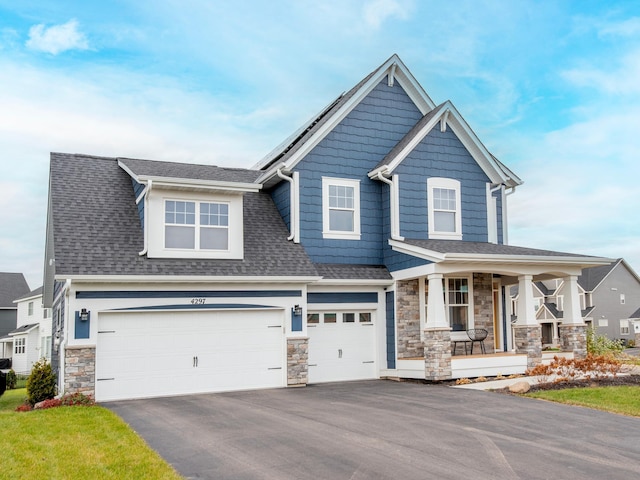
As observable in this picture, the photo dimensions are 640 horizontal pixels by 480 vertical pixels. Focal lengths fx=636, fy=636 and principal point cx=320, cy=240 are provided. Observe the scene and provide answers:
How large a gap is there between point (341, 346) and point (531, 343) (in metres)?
5.47

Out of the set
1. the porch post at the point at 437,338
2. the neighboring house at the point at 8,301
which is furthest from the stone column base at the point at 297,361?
the neighboring house at the point at 8,301

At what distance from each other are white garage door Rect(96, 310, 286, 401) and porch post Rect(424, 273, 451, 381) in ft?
13.0

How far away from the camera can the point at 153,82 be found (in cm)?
1773

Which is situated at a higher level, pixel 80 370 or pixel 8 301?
pixel 8 301

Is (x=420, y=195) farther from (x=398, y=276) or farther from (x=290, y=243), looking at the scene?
(x=290, y=243)

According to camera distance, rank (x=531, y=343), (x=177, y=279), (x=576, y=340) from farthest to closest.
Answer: (x=576, y=340)
(x=531, y=343)
(x=177, y=279)

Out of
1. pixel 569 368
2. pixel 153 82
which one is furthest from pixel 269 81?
pixel 569 368

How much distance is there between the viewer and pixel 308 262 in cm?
1783

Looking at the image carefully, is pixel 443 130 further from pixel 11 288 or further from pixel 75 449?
pixel 11 288

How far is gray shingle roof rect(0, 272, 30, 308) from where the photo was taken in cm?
5416

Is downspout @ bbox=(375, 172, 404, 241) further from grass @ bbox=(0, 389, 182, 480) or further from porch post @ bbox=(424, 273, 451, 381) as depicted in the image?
grass @ bbox=(0, 389, 182, 480)

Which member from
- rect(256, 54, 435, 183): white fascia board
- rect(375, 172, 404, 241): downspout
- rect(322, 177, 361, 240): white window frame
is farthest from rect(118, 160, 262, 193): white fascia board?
rect(375, 172, 404, 241): downspout

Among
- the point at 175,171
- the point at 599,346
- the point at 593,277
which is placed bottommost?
the point at 599,346

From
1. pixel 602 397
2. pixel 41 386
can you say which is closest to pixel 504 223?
pixel 602 397
